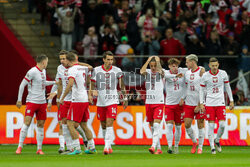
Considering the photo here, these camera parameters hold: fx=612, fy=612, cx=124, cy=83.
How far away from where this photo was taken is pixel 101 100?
16.5 metres

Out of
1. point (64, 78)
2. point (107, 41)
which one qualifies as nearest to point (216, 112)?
point (64, 78)

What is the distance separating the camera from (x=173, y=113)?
17.2 meters

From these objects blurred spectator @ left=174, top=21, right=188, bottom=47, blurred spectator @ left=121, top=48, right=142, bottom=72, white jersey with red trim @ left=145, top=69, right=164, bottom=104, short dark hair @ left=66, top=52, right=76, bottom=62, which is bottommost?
white jersey with red trim @ left=145, top=69, right=164, bottom=104

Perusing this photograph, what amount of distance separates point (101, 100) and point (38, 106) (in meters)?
1.75

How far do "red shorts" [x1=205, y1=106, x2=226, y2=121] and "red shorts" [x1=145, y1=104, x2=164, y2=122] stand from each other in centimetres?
138

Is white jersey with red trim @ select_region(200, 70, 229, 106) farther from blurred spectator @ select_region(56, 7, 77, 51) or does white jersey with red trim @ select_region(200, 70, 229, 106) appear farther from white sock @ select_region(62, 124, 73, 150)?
blurred spectator @ select_region(56, 7, 77, 51)

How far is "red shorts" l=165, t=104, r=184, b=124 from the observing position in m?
17.2

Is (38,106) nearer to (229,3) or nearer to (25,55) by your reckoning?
(25,55)

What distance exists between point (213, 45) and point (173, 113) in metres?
7.05

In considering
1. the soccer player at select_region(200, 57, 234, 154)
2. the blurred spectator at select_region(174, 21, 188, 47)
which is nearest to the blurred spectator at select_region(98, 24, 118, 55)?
the blurred spectator at select_region(174, 21, 188, 47)

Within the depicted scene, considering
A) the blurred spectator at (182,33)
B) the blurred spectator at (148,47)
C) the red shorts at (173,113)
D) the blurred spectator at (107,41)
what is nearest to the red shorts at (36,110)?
the red shorts at (173,113)

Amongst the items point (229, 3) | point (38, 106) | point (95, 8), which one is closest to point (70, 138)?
point (38, 106)

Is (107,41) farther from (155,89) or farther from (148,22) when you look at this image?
(155,89)

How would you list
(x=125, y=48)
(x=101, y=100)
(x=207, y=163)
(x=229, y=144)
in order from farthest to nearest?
(x=125, y=48) < (x=229, y=144) < (x=101, y=100) < (x=207, y=163)
